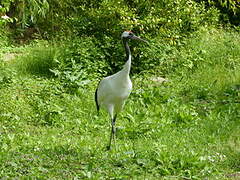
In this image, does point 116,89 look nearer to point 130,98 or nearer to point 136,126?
point 136,126

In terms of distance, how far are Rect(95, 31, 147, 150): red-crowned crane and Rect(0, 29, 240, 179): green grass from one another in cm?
46

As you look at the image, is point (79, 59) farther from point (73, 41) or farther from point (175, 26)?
point (175, 26)

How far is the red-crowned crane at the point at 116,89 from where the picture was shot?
7.54 metres

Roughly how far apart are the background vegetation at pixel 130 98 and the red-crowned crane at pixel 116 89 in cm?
47

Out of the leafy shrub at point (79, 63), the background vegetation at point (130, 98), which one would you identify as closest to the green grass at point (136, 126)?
the background vegetation at point (130, 98)

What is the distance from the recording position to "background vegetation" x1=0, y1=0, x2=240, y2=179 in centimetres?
654

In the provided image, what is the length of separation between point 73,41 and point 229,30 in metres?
5.39

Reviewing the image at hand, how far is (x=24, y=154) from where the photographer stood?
6.71 metres

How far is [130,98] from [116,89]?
2.50 meters

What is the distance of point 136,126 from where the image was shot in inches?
330

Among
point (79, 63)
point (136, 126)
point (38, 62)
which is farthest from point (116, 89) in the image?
point (38, 62)

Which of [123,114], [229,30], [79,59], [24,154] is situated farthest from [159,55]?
[24,154]

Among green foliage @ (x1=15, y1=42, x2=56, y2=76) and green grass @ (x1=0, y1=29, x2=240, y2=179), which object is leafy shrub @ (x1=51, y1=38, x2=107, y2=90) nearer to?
green grass @ (x1=0, y1=29, x2=240, y2=179)

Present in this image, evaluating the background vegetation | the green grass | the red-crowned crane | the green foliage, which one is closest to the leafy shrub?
the background vegetation
